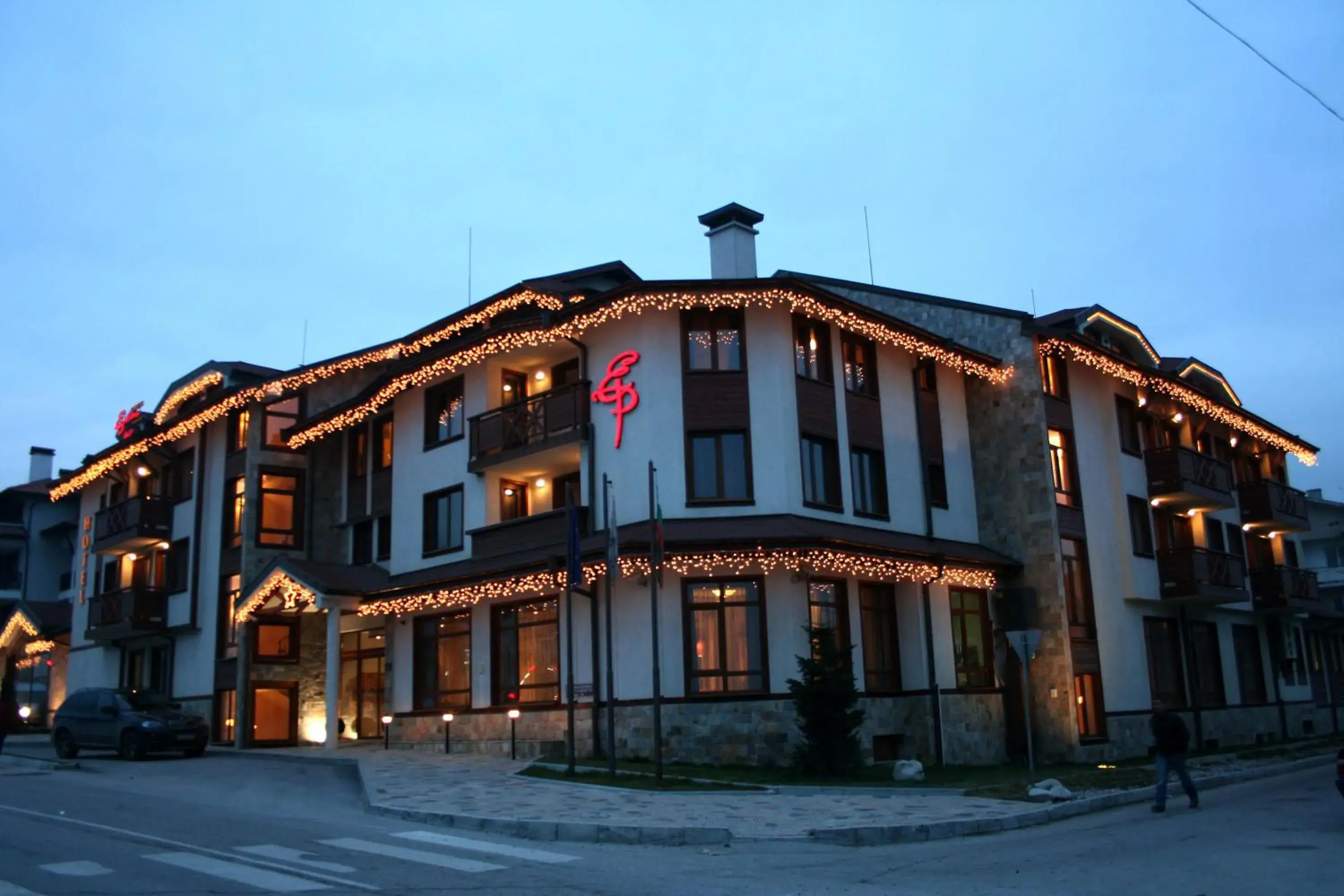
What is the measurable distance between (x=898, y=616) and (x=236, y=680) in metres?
18.1

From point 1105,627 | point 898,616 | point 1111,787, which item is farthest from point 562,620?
point 1105,627

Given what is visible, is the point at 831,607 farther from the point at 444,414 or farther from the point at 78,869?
the point at 78,869

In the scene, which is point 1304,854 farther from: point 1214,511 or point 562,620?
point 1214,511

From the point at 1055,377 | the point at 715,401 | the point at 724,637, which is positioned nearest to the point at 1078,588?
the point at 1055,377

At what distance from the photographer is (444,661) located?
93.9ft

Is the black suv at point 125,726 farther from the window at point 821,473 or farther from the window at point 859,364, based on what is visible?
the window at point 859,364

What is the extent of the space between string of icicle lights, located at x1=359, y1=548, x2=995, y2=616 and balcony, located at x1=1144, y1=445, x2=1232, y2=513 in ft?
25.5

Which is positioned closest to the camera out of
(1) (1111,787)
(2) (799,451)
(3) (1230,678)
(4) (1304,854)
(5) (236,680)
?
(4) (1304,854)

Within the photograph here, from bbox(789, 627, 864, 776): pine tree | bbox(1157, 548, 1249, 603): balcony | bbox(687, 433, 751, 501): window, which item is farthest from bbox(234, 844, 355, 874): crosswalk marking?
bbox(1157, 548, 1249, 603): balcony

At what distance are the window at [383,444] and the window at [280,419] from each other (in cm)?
314

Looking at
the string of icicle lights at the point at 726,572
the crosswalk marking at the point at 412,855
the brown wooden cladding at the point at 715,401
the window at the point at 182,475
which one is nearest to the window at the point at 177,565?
the window at the point at 182,475

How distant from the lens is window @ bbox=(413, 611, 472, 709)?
2794 cm

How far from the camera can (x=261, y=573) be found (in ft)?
99.6

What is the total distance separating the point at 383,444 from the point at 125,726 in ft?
32.0
